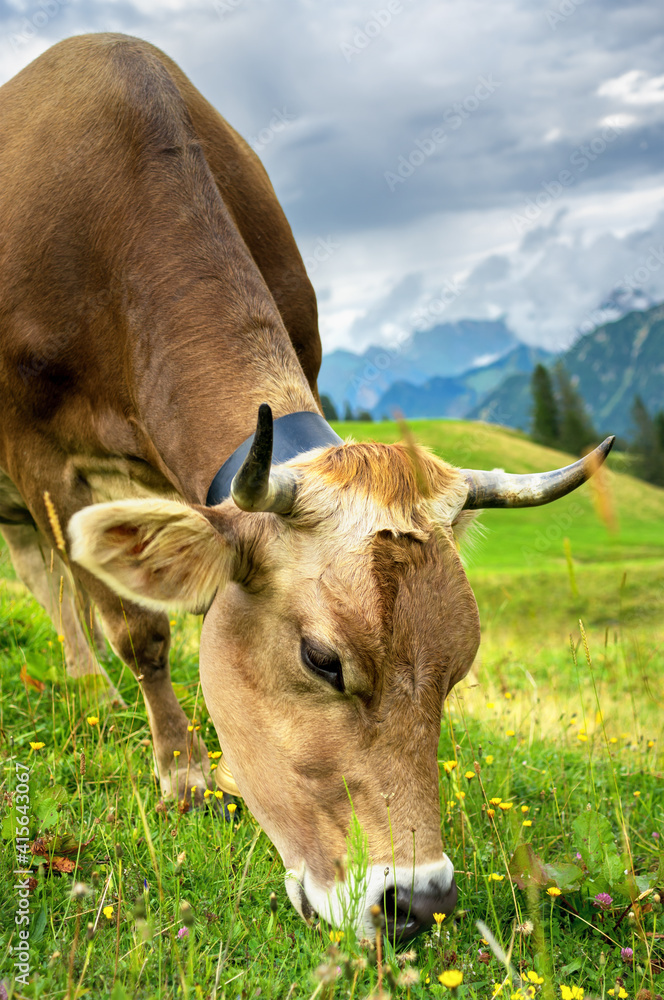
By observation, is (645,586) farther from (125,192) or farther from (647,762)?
(125,192)

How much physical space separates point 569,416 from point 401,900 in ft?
236

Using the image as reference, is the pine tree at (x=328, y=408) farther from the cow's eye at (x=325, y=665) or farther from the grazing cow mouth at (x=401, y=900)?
the grazing cow mouth at (x=401, y=900)

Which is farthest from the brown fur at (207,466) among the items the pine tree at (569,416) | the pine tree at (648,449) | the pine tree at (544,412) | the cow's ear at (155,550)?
the pine tree at (544,412)

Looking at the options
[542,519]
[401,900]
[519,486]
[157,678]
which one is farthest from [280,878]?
[542,519]

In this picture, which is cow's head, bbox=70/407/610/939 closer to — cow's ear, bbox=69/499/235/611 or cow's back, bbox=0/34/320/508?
cow's ear, bbox=69/499/235/611

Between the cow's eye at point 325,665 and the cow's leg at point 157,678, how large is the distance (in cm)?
153

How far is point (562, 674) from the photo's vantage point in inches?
453

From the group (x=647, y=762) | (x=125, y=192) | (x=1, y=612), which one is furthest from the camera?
(x=1, y=612)

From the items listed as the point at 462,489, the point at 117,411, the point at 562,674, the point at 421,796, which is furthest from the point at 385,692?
the point at 562,674

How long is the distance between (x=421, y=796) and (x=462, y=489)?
116 centimetres

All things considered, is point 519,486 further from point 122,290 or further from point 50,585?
point 50,585

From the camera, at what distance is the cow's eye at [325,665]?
2672 mm

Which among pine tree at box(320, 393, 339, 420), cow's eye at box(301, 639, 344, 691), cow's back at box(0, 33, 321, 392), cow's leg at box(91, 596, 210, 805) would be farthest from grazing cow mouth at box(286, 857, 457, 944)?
pine tree at box(320, 393, 339, 420)

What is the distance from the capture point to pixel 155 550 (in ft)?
9.44
